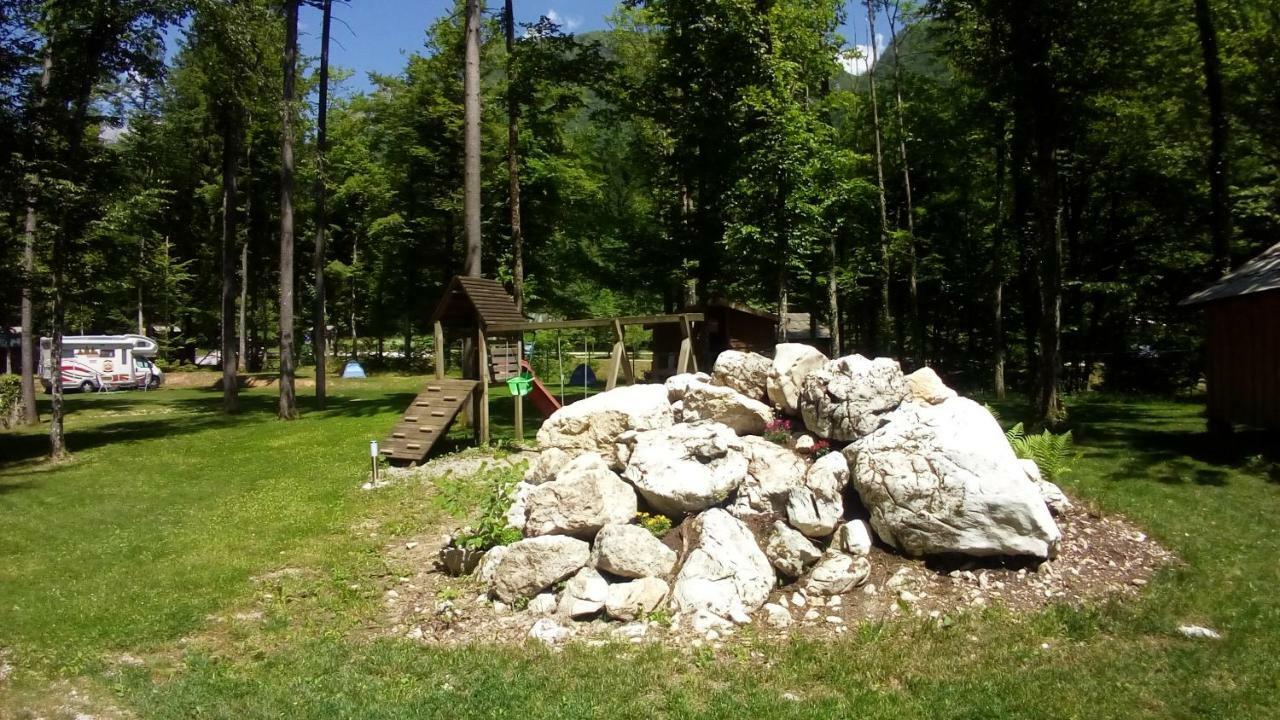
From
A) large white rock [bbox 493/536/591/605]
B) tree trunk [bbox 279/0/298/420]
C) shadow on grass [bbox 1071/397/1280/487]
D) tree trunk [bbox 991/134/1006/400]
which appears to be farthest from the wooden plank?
tree trunk [bbox 991/134/1006/400]

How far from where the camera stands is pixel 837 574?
259 inches

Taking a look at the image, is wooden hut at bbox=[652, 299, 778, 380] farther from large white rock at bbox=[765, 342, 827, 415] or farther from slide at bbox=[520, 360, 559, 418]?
large white rock at bbox=[765, 342, 827, 415]

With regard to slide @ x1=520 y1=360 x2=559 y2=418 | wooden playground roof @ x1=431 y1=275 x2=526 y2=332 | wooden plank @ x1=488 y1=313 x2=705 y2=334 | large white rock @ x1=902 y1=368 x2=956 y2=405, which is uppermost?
wooden playground roof @ x1=431 y1=275 x2=526 y2=332

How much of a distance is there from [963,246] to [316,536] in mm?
24942

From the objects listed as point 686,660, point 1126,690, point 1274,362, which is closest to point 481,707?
point 686,660

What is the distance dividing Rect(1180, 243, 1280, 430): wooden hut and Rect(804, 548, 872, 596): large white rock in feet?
26.6

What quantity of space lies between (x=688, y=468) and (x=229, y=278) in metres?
22.8

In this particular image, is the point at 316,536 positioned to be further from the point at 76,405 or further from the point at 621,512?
the point at 76,405

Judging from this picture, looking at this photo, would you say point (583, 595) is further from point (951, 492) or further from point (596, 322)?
point (596, 322)

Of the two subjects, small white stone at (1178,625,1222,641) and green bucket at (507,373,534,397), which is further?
green bucket at (507,373,534,397)

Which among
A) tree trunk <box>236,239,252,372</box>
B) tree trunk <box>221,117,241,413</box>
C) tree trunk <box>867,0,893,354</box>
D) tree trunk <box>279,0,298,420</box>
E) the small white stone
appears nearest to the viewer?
the small white stone

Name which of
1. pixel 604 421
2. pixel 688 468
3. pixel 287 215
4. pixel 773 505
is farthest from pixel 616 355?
pixel 287 215

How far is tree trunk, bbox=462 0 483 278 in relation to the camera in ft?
53.5

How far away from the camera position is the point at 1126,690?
491 cm
